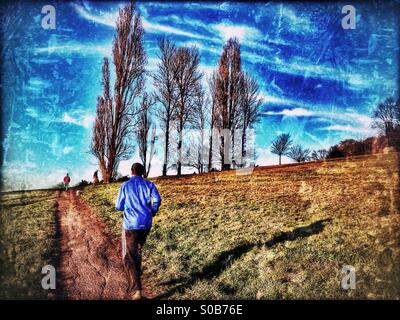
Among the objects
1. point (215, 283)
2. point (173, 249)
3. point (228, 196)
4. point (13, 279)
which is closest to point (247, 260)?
point (215, 283)

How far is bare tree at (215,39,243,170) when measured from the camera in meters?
10.8

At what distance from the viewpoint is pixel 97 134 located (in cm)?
1052

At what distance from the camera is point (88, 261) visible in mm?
7438

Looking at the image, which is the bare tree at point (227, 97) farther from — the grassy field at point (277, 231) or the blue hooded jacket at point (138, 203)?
the blue hooded jacket at point (138, 203)

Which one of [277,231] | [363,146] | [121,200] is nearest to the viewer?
[121,200]

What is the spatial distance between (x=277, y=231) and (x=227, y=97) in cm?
461

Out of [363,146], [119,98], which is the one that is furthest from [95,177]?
[363,146]

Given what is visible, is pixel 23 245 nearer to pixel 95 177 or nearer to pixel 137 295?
pixel 95 177

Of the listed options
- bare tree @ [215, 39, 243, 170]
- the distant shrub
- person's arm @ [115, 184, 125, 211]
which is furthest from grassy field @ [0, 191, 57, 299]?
the distant shrub

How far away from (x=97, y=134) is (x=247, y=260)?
5828 mm

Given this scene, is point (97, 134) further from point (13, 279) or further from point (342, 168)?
point (342, 168)

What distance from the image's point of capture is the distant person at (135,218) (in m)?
5.79

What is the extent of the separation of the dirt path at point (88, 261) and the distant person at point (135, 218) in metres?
0.68

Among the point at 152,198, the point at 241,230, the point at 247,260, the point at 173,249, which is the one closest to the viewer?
the point at 152,198
